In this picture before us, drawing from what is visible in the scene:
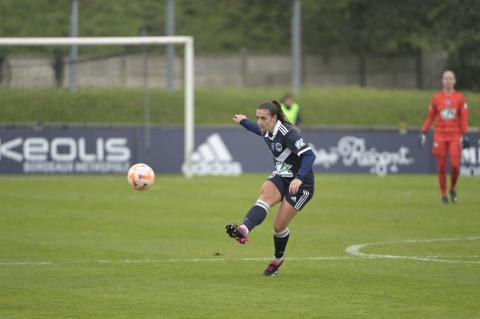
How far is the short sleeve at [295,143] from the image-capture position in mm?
11797

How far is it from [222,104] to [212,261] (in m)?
26.7

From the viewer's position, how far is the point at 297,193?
1198 centimetres

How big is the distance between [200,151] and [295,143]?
19.6m

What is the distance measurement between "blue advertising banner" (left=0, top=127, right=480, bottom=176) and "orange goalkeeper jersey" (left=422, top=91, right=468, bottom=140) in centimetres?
981

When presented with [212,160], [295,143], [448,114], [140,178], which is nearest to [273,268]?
[295,143]

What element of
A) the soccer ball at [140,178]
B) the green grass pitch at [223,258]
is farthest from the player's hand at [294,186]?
the soccer ball at [140,178]

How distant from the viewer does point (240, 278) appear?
11852 millimetres

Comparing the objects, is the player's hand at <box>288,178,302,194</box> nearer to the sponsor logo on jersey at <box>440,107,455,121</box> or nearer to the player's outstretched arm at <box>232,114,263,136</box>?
the player's outstretched arm at <box>232,114,263,136</box>

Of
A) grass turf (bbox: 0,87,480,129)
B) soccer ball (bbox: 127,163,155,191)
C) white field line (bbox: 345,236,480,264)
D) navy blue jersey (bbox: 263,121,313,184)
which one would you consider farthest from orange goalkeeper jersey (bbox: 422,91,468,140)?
grass turf (bbox: 0,87,480,129)

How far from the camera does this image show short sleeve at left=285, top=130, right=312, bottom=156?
11797 mm

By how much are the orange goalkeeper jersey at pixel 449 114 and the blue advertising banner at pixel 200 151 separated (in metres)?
9.81

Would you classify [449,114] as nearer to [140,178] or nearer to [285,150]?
[140,178]

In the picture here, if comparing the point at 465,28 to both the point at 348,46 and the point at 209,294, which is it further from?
the point at 209,294

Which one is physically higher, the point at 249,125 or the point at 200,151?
the point at 249,125
